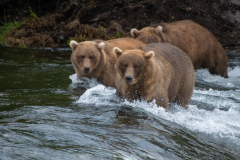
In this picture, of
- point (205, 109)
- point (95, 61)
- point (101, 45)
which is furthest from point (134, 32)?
point (205, 109)

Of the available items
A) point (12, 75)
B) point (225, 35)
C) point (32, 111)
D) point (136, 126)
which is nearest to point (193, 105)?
point (136, 126)

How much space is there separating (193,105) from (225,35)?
8232 millimetres

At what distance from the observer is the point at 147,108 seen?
17.6 ft

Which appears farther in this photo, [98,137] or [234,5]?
[234,5]

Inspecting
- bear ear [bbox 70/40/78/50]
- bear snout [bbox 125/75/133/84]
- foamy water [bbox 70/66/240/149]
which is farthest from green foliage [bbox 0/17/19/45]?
bear snout [bbox 125/75/133/84]

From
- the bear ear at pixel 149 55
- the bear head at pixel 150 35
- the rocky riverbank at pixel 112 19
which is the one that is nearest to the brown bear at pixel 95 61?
the bear head at pixel 150 35

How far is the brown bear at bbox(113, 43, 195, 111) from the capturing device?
17.2ft

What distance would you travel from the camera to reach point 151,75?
5.30 m

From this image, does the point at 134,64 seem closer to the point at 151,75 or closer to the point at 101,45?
the point at 151,75

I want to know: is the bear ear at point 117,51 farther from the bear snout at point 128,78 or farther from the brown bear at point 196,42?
the brown bear at point 196,42

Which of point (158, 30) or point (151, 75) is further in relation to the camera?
point (158, 30)

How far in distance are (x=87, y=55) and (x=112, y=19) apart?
8.34 m

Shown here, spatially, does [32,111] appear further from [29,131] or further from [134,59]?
[134,59]

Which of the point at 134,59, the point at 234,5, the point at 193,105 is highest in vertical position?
the point at 234,5
